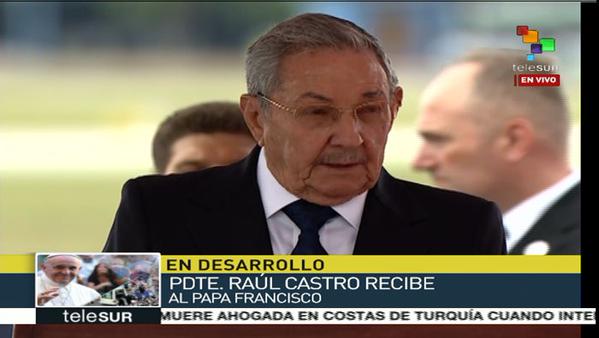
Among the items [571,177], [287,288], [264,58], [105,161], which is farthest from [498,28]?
[105,161]

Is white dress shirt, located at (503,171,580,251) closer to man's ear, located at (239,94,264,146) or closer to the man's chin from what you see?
the man's chin

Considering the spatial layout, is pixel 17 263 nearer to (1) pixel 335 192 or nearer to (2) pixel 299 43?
(1) pixel 335 192

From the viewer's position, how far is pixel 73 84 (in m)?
3.31

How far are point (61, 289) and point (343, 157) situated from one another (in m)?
0.99

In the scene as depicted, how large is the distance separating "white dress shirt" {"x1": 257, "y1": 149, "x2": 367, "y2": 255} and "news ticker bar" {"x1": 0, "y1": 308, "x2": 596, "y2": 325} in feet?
0.68

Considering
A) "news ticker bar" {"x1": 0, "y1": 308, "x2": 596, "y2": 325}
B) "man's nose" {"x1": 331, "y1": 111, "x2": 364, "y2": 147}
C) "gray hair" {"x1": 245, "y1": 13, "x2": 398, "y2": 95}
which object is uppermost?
"gray hair" {"x1": 245, "y1": 13, "x2": 398, "y2": 95}

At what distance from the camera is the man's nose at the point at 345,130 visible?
3090 millimetres

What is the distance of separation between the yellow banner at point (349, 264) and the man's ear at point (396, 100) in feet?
1.50

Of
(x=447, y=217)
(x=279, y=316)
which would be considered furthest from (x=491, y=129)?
(x=279, y=316)

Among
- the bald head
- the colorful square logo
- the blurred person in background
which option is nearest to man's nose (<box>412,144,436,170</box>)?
the bald head

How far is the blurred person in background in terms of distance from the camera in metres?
3.37

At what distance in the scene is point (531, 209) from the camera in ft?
11.2
